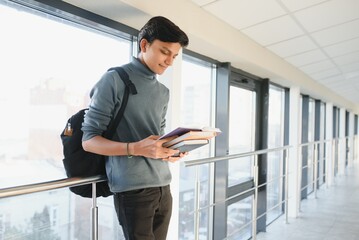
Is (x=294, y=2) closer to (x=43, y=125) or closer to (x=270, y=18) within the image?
(x=270, y=18)

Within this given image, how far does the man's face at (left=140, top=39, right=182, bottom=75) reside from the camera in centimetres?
101

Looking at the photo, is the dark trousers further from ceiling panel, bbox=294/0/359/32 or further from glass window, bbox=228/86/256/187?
glass window, bbox=228/86/256/187

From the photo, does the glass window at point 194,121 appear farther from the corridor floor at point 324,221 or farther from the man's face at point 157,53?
the man's face at point 157,53

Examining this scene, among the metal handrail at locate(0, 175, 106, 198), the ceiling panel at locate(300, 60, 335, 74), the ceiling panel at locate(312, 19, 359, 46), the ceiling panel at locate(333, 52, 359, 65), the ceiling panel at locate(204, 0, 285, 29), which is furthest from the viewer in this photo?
the ceiling panel at locate(300, 60, 335, 74)

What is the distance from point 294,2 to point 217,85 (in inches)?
35.9

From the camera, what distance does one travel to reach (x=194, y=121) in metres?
2.39

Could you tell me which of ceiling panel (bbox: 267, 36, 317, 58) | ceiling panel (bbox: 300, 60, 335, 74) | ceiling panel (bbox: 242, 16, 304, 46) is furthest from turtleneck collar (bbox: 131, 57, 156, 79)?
ceiling panel (bbox: 300, 60, 335, 74)

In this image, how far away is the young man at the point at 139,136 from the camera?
0.92 m

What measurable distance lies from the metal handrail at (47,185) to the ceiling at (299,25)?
3.74 ft

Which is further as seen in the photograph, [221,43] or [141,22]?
[221,43]

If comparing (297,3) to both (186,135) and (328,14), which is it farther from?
(186,135)

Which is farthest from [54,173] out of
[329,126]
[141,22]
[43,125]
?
[329,126]

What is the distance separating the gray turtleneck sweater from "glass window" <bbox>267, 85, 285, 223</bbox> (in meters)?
2.81

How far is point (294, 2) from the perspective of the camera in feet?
6.09
